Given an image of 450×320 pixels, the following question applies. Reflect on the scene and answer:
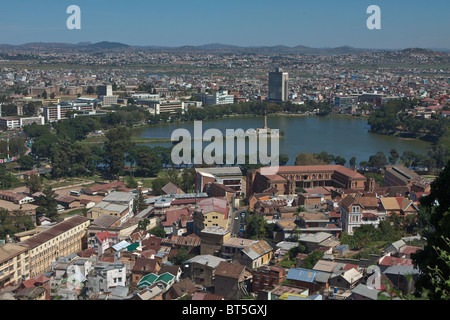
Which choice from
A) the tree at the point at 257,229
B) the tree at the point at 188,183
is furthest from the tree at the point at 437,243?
the tree at the point at 188,183

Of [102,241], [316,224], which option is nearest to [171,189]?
[102,241]

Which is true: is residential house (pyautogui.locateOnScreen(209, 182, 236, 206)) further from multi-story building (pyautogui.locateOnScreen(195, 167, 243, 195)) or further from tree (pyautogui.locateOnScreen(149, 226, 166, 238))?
tree (pyautogui.locateOnScreen(149, 226, 166, 238))

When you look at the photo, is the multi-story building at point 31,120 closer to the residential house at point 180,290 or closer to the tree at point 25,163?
the tree at point 25,163

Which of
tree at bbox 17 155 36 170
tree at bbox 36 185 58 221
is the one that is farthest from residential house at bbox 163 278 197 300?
tree at bbox 17 155 36 170

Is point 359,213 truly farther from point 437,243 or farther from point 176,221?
point 437,243

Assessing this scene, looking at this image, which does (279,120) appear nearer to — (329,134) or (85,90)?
(329,134)
